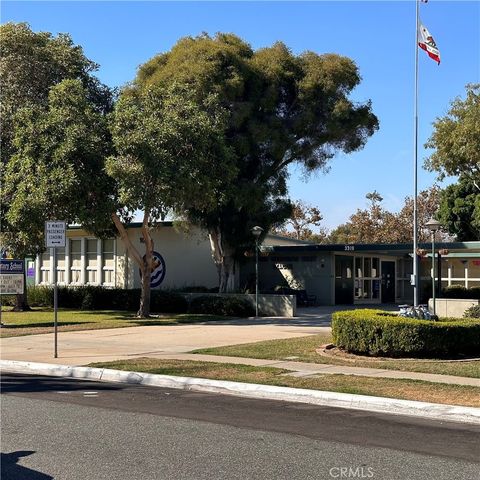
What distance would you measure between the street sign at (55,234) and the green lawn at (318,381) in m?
A: 2.60

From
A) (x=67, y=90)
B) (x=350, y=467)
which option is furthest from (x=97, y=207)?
(x=350, y=467)

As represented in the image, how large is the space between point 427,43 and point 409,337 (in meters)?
18.1

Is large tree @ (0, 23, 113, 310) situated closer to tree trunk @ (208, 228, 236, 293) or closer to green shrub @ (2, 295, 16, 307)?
tree trunk @ (208, 228, 236, 293)

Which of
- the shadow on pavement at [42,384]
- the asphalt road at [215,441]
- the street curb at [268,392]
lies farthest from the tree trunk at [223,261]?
the asphalt road at [215,441]

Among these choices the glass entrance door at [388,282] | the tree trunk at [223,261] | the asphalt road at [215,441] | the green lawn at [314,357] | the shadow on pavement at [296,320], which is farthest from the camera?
the glass entrance door at [388,282]

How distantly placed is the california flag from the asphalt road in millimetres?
21517

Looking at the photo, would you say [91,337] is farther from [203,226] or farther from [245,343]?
[203,226]

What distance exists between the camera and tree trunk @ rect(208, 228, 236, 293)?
29000 mm

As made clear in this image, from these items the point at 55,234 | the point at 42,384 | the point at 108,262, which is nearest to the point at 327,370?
the point at 42,384

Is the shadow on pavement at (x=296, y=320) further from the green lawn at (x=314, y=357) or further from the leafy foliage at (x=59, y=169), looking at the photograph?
the leafy foliage at (x=59, y=169)

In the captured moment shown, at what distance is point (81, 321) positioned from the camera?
23344mm

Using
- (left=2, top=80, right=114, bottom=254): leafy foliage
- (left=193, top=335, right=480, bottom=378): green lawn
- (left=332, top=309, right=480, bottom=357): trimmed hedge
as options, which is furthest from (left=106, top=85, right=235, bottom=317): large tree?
(left=332, top=309, right=480, bottom=357): trimmed hedge

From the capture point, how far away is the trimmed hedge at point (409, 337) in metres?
12.9

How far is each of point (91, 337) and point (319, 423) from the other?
37.1 ft
